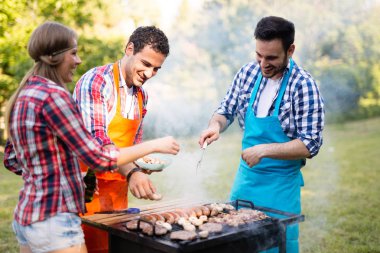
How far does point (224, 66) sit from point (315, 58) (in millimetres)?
3212

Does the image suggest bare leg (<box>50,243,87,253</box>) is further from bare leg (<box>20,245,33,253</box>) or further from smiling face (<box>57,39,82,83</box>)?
smiling face (<box>57,39,82,83</box>)

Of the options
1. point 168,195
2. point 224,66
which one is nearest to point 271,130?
point 168,195

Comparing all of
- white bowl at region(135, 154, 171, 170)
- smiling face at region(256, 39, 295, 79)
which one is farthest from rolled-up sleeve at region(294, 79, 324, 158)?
white bowl at region(135, 154, 171, 170)

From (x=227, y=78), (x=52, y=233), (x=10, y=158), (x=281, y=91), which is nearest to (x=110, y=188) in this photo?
(x=10, y=158)

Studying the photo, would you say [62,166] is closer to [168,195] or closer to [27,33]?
[168,195]

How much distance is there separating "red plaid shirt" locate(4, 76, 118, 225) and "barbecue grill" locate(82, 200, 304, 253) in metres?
0.40

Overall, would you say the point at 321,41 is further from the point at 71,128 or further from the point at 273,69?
the point at 71,128

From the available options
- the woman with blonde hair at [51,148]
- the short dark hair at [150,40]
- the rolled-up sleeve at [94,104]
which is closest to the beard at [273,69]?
the short dark hair at [150,40]

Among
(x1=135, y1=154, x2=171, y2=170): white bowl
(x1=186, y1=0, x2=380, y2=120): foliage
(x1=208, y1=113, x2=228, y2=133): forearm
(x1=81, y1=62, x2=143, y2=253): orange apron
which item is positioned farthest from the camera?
(x1=186, y1=0, x2=380, y2=120): foliage

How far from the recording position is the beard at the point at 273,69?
3205 millimetres

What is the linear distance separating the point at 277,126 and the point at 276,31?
651 millimetres

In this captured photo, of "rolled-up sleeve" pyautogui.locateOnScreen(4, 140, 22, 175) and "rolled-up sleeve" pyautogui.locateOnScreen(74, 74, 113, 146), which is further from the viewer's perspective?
"rolled-up sleeve" pyautogui.locateOnScreen(74, 74, 113, 146)

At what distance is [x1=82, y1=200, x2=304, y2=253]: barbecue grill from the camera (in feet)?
7.55

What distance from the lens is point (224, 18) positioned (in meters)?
13.5
